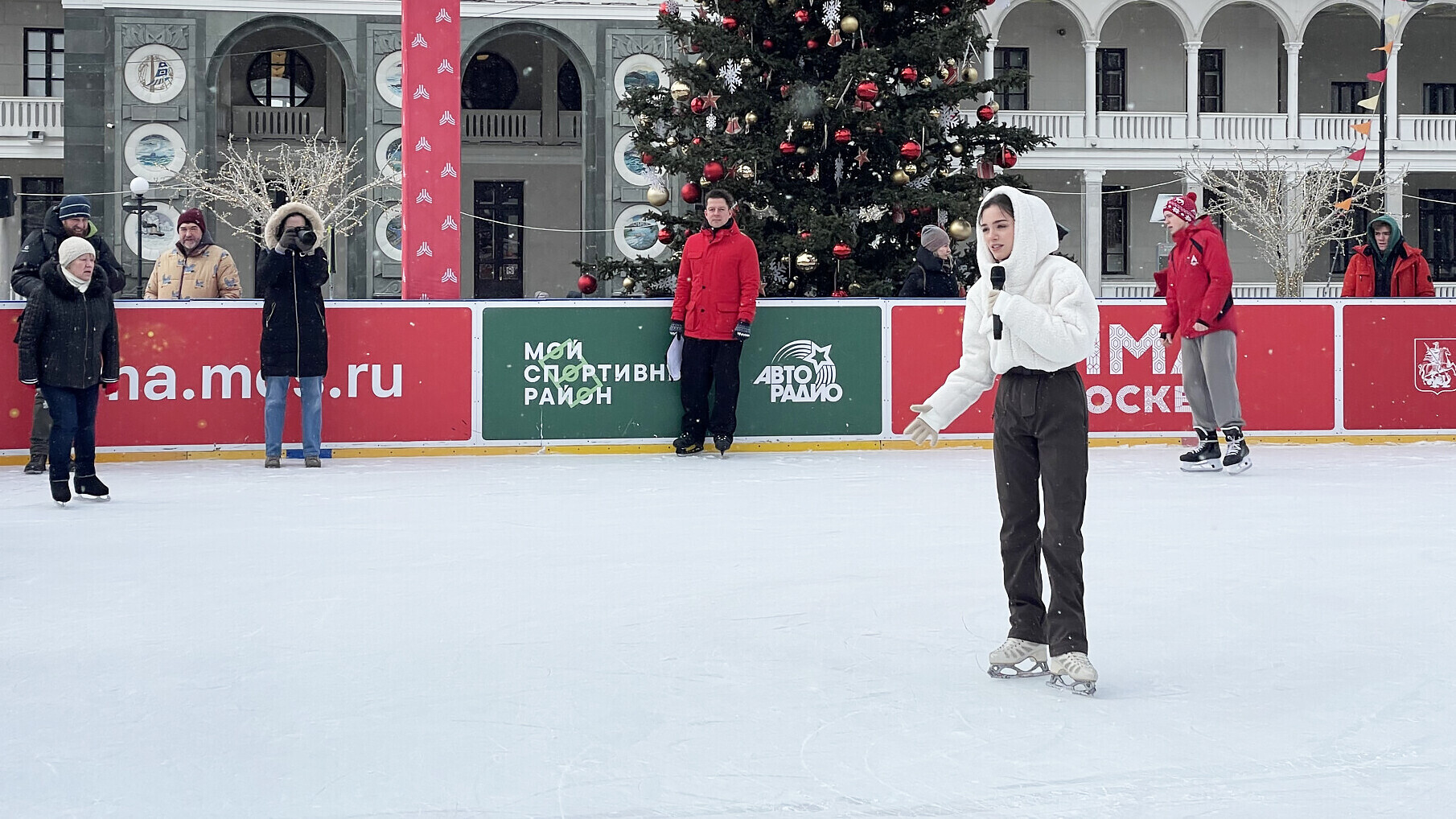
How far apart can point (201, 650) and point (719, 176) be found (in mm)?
8325

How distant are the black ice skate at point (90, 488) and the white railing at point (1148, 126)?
2663 cm

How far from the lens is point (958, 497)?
7.90 m

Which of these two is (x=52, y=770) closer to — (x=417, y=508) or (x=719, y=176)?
(x=417, y=508)

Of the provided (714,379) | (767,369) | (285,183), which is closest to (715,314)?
(714,379)

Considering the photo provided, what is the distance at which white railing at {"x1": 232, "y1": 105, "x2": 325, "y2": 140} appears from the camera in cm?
3019

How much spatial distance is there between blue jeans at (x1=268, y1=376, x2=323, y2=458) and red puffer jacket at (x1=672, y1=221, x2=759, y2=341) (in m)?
2.53

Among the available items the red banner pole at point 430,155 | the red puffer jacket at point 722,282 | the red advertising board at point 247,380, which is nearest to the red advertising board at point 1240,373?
the red puffer jacket at point 722,282

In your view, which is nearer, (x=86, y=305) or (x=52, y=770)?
(x=52, y=770)

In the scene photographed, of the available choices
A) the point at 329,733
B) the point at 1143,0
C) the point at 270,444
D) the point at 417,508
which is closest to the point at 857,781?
the point at 329,733

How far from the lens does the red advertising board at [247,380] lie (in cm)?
1006

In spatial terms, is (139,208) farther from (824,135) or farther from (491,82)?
(824,135)

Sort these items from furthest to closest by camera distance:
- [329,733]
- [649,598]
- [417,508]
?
[417,508] < [649,598] < [329,733]

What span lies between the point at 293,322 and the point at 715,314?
2755mm

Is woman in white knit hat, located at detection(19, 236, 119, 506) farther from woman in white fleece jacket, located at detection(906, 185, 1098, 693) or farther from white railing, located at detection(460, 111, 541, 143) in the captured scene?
white railing, located at detection(460, 111, 541, 143)
